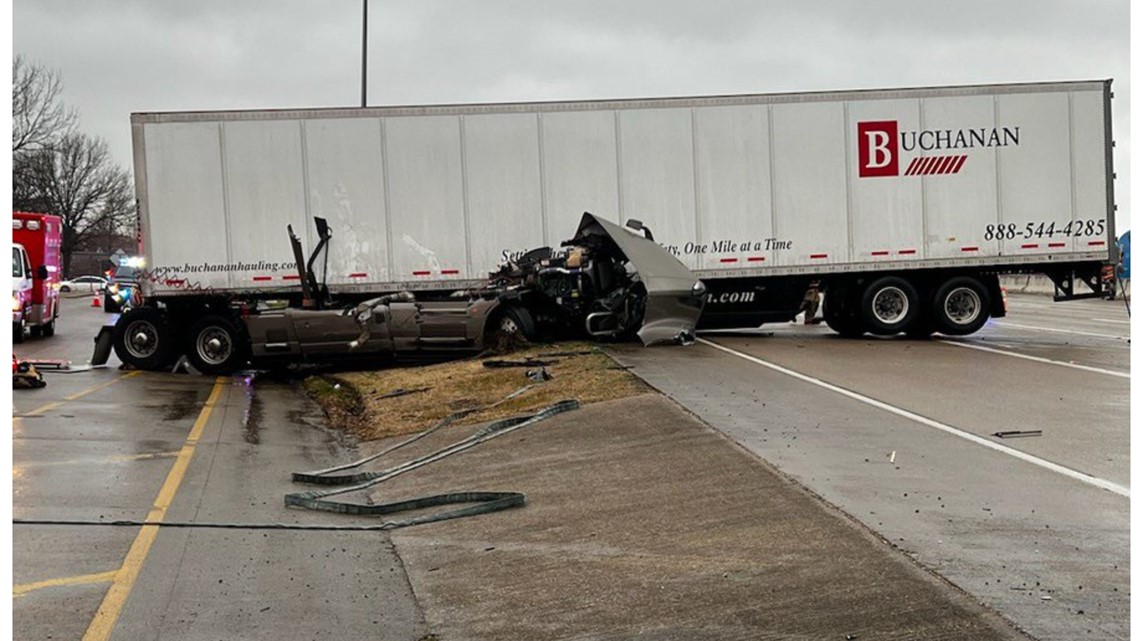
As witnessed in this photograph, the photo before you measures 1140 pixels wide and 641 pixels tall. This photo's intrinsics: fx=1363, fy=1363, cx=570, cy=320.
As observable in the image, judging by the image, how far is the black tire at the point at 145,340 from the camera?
2044cm

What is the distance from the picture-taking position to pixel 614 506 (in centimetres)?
873

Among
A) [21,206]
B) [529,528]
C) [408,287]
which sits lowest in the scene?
[529,528]

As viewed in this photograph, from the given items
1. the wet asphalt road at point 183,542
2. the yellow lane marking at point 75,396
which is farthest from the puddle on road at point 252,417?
the yellow lane marking at point 75,396

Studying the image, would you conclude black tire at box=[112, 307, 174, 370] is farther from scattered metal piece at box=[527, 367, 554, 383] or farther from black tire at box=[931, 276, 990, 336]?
black tire at box=[931, 276, 990, 336]

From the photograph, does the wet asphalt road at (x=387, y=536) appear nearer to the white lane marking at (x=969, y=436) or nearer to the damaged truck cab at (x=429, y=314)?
the white lane marking at (x=969, y=436)

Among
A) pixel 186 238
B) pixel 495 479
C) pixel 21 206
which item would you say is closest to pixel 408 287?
pixel 186 238

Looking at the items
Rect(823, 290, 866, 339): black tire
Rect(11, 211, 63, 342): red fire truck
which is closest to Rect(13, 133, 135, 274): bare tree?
Rect(11, 211, 63, 342): red fire truck

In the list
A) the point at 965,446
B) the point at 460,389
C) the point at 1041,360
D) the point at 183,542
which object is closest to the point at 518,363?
the point at 460,389

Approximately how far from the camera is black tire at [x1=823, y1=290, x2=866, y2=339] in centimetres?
2275

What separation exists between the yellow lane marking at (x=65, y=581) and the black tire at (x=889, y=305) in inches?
661

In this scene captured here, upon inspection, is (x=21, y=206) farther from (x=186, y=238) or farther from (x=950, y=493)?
(x=950, y=493)

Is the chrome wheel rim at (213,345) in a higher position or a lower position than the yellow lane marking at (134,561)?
higher

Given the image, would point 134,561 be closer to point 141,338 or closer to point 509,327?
point 509,327

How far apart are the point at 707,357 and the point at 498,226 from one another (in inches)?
181
